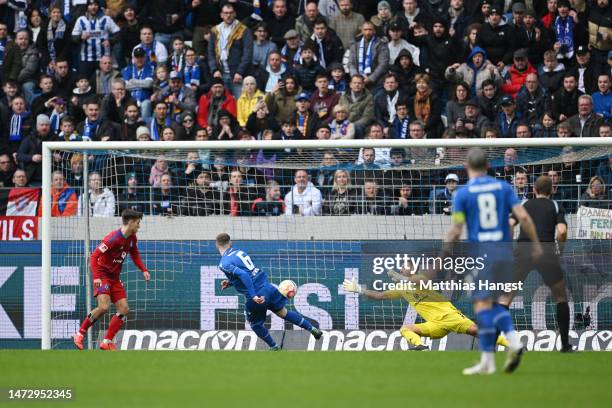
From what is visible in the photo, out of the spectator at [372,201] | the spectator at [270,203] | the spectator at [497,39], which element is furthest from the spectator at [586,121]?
the spectator at [270,203]

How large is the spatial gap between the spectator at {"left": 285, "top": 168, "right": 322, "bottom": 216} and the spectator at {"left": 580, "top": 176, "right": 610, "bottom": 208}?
12.3 ft

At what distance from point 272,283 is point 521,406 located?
317 inches

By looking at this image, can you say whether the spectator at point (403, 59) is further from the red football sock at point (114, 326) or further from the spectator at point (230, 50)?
the red football sock at point (114, 326)

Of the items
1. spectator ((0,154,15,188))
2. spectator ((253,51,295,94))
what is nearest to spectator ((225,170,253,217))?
spectator ((253,51,295,94))

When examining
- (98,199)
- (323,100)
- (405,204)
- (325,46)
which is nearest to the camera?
(405,204)

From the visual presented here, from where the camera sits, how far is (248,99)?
19.1 meters

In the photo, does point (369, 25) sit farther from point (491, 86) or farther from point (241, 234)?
point (241, 234)

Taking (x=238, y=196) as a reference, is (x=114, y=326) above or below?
below

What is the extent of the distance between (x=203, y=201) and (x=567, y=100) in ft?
20.5

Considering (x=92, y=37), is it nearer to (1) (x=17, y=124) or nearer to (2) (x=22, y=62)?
(2) (x=22, y=62)

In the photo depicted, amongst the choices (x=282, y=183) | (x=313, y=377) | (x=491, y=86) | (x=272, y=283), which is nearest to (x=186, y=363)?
(x=313, y=377)

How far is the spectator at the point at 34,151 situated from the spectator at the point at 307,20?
4.85 m
